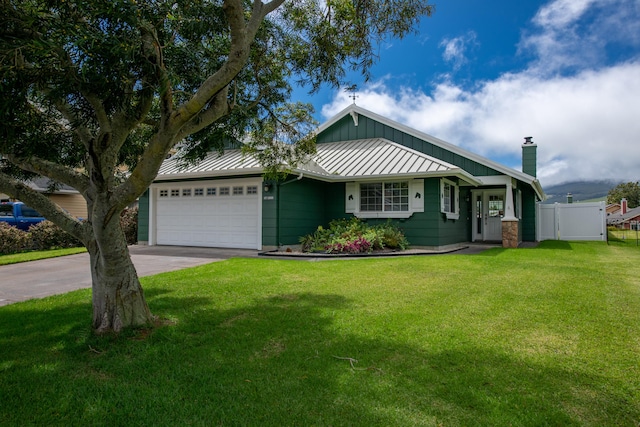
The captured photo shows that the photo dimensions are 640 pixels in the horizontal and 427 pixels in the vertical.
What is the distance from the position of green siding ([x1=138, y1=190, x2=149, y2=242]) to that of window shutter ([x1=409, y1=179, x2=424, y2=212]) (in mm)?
9737

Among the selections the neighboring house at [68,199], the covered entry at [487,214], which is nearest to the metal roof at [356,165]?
the covered entry at [487,214]

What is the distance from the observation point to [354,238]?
11.8m

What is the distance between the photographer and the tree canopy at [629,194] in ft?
201

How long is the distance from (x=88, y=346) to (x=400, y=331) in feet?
10.6

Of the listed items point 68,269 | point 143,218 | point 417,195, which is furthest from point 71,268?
point 417,195

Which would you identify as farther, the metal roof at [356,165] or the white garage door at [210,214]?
the white garage door at [210,214]

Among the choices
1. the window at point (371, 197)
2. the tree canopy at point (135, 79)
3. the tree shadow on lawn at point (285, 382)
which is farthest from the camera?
the window at point (371, 197)

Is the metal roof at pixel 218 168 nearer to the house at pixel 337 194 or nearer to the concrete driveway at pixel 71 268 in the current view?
the house at pixel 337 194

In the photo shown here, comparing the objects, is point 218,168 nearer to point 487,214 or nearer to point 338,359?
point 338,359

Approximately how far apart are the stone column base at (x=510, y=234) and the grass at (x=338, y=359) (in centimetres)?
730

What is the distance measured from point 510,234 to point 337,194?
248 inches

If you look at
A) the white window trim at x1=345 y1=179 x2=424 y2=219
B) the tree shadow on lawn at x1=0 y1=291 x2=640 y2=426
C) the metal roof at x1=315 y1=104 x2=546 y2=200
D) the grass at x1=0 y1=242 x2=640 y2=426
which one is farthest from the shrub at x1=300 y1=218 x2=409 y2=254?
the tree shadow on lawn at x1=0 y1=291 x2=640 y2=426

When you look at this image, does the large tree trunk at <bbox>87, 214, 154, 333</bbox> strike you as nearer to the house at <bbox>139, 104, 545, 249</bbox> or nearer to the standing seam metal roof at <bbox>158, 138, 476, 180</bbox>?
the standing seam metal roof at <bbox>158, 138, 476, 180</bbox>

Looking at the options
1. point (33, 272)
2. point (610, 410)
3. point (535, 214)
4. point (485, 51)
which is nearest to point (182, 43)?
point (610, 410)
